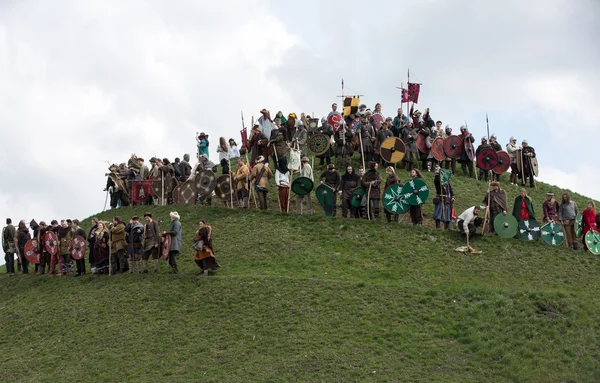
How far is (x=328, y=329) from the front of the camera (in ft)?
85.6

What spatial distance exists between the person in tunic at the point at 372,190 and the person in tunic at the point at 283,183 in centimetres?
314

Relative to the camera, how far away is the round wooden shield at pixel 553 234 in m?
32.8

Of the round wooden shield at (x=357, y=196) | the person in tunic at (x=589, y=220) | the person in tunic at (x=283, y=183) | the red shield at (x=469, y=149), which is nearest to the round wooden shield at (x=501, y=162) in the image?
the red shield at (x=469, y=149)

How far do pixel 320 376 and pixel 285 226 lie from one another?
38.3 ft

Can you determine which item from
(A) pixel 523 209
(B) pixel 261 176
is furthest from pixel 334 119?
(A) pixel 523 209

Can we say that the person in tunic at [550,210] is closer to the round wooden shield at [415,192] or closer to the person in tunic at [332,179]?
the round wooden shield at [415,192]

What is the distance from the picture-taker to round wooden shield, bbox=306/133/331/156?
39125 millimetres

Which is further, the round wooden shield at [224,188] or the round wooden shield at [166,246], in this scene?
the round wooden shield at [224,188]

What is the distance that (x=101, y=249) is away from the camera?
32.2 meters

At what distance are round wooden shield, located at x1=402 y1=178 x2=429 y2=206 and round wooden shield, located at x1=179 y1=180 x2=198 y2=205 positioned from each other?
9.16 metres

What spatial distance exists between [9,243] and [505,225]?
18.7m

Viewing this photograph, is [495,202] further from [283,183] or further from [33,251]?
[33,251]

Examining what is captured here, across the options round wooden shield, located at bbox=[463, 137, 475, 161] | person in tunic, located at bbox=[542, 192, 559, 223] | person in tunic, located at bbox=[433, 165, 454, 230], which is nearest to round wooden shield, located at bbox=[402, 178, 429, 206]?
person in tunic, located at bbox=[433, 165, 454, 230]

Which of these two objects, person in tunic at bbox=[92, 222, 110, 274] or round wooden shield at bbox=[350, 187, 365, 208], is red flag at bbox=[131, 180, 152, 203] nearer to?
person in tunic at bbox=[92, 222, 110, 274]
